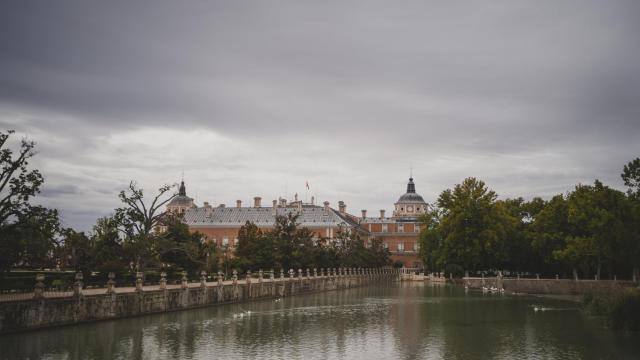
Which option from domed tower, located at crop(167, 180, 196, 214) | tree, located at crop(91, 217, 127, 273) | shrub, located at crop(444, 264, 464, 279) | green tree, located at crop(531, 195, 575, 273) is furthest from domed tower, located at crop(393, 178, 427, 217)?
tree, located at crop(91, 217, 127, 273)

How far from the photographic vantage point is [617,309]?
3077 centimetres

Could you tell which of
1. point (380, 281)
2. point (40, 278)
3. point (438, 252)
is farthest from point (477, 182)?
point (40, 278)

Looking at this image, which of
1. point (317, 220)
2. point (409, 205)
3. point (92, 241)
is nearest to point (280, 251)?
point (92, 241)

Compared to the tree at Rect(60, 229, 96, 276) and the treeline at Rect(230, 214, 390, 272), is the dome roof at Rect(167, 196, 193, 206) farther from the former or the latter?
the tree at Rect(60, 229, 96, 276)

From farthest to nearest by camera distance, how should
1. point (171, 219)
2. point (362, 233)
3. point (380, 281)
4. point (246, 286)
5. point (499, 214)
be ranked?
point (362, 233) → point (380, 281) → point (499, 214) → point (171, 219) → point (246, 286)

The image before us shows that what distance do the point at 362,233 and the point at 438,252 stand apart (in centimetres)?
5485

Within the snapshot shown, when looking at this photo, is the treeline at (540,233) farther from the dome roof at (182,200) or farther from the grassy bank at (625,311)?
the dome roof at (182,200)

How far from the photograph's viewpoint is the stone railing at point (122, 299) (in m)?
28.3

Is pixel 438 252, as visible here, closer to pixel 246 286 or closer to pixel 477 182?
pixel 477 182

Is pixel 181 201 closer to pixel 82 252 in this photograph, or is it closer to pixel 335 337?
pixel 82 252

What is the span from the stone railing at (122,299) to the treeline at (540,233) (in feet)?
87.3

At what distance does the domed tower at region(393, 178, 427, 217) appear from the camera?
16562 centimetres

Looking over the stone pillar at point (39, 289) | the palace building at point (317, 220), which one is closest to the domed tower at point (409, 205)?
the palace building at point (317, 220)

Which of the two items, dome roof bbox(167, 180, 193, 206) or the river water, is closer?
the river water
